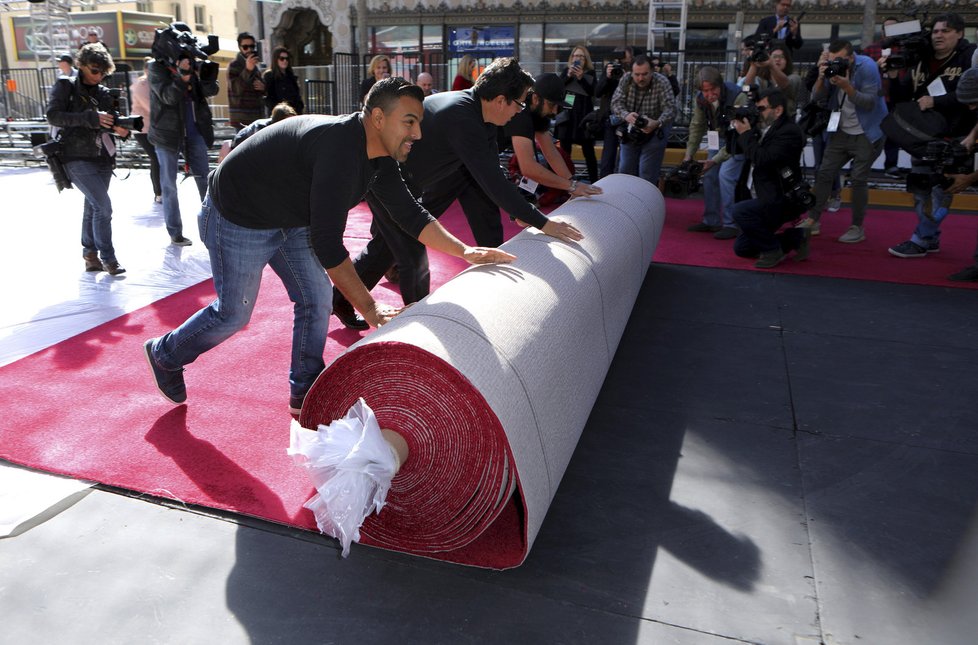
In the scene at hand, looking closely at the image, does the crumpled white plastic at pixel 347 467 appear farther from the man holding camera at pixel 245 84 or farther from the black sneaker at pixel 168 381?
the man holding camera at pixel 245 84

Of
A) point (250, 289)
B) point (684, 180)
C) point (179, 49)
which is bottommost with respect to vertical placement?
point (684, 180)

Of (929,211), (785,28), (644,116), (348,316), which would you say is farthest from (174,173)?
(785,28)

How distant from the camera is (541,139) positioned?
6.39m

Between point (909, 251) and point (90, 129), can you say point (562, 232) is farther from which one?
point (909, 251)

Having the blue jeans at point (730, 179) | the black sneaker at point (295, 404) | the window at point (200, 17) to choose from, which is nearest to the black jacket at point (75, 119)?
the black sneaker at point (295, 404)

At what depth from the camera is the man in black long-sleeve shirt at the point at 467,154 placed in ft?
12.8

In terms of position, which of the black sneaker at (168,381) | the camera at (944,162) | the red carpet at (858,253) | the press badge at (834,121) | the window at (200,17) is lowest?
the red carpet at (858,253)

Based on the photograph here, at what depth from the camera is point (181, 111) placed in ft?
22.4

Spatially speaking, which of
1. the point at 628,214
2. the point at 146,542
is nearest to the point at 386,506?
the point at 146,542

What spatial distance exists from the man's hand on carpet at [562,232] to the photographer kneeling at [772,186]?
344cm

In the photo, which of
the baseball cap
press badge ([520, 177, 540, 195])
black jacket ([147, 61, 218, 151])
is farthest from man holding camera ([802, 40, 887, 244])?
black jacket ([147, 61, 218, 151])

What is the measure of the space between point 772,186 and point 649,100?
7.67ft

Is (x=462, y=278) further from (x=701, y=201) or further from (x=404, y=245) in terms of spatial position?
(x=701, y=201)

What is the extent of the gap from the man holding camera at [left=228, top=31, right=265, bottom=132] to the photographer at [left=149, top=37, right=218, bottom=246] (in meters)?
2.74
